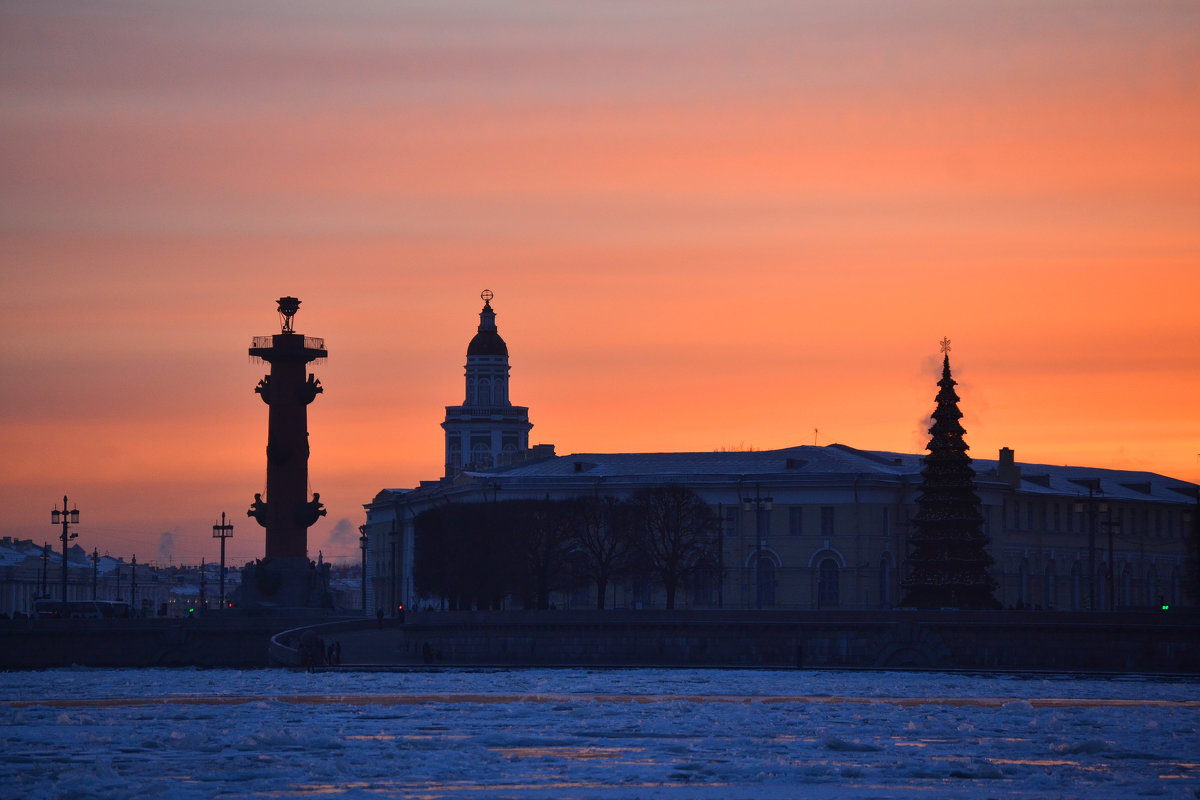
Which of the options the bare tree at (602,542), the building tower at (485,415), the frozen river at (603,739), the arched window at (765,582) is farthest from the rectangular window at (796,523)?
the building tower at (485,415)

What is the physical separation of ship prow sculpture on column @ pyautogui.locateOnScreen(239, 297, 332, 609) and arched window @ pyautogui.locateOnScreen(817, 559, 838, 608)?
27406 mm

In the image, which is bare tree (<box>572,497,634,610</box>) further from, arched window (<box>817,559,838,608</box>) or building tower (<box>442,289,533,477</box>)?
building tower (<box>442,289,533,477</box>)

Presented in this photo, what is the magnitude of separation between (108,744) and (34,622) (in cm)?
3748

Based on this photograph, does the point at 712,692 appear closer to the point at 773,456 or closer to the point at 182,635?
the point at 182,635

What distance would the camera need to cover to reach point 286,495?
80.6m

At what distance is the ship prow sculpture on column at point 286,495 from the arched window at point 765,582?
25.6 meters

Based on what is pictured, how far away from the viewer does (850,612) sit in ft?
245

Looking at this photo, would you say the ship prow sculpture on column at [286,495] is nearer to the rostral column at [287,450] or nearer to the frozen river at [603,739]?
the rostral column at [287,450]

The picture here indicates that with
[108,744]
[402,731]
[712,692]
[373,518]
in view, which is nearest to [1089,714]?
[712,692]

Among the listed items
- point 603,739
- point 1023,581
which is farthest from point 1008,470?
point 603,739

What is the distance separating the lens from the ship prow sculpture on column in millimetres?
80562

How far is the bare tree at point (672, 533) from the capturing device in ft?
307

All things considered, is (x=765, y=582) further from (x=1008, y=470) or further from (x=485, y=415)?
(x=485, y=415)

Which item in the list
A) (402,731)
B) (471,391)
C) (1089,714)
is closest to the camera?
(402,731)
